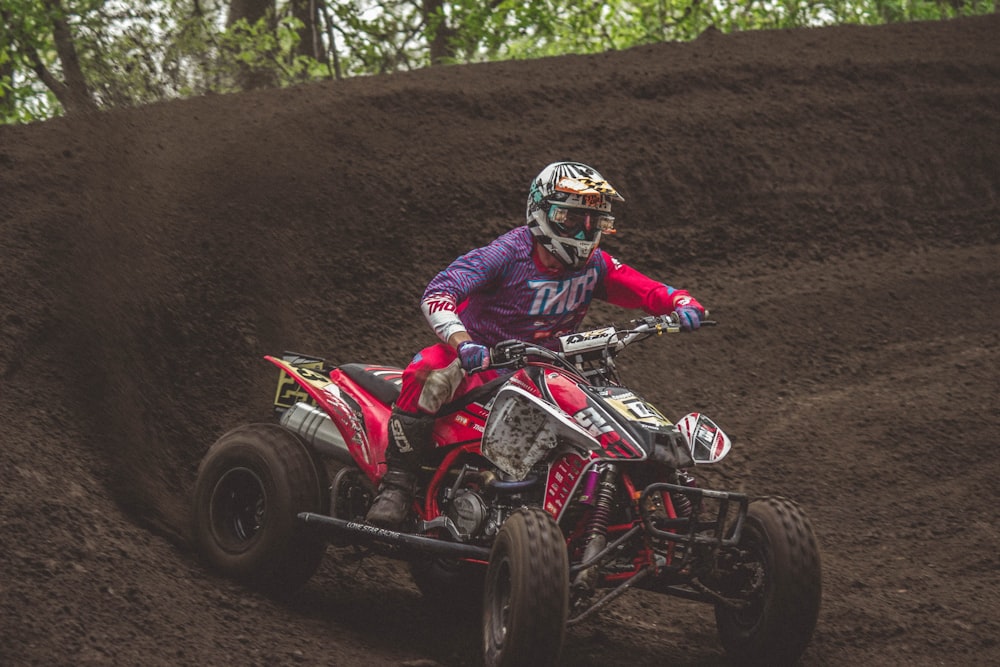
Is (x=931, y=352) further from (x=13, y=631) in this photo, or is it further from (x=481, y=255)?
(x=13, y=631)

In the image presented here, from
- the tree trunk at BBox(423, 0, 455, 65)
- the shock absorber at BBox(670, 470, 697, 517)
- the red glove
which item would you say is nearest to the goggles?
the red glove

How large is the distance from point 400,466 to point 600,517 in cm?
135

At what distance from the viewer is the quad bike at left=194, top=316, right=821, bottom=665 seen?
4816 mm

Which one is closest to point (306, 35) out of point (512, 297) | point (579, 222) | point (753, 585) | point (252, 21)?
point (252, 21)

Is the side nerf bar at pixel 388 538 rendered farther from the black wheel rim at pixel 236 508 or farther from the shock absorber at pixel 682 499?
the shock absorber at pixel 682 499

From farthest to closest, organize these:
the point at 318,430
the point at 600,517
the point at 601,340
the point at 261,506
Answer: the point at 318,430
the point at 261,506
the point at 601,340
the point at 600,517

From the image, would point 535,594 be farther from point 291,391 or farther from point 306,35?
point 306,35

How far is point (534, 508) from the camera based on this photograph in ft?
16.0

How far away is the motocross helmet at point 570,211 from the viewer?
18.7 ft

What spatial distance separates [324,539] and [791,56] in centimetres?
915

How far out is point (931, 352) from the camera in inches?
377

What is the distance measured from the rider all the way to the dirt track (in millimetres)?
976

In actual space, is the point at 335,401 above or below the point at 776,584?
above

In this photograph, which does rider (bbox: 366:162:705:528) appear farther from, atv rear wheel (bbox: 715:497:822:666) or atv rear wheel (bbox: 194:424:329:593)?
atv rear wheel (bbox: 715:497:822:666)
